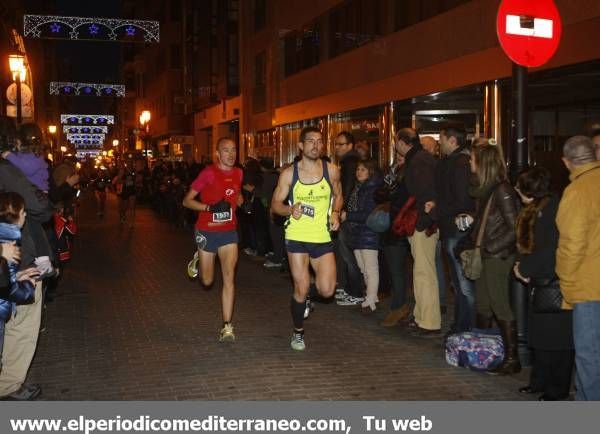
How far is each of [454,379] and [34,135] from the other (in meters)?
4.46

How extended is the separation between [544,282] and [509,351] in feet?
4.06

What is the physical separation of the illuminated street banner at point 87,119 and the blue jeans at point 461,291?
105 metres

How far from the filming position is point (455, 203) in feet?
24.3

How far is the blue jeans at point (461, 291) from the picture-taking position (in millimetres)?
7488

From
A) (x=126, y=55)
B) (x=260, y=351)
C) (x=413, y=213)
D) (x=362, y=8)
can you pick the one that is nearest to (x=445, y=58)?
(x=362, y=8)

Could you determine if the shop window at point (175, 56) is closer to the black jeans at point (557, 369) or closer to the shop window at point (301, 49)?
the shop window at point (301, 49)

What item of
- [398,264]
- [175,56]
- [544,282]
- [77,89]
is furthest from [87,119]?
[544,282]

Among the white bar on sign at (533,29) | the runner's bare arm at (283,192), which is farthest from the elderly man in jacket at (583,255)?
the runner's bare arm at (283,192)

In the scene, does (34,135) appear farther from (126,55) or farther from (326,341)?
(126,55)

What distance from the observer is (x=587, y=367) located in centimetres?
532

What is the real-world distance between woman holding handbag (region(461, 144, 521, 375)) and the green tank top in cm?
135

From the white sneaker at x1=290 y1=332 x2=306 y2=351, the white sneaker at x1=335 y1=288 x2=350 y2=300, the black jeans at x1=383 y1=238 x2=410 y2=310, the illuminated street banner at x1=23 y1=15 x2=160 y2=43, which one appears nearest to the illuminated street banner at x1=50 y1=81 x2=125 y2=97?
the illuminated street banner at x1=23 y1=15 x2=160 y2=43

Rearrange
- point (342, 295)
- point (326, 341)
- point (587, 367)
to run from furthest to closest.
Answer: point (342, 295) → point (326, 341) → point (587, 367)

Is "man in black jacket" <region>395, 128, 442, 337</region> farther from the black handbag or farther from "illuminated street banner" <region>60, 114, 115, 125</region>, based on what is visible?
"illuminated street banner" <region>60, 114, 115, 125</region>
